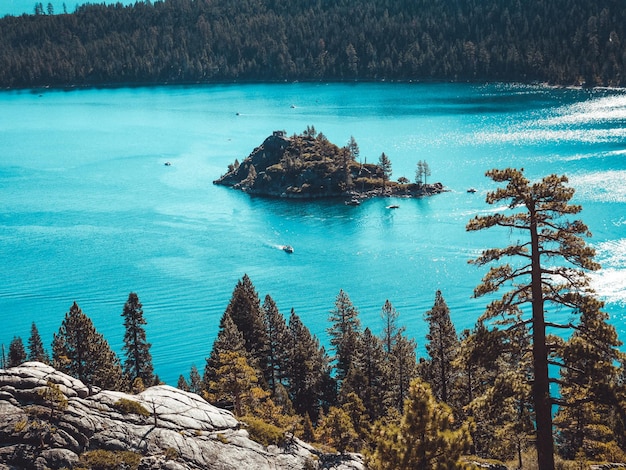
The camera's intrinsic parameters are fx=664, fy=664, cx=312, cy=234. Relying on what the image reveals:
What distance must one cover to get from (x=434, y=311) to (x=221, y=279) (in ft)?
247

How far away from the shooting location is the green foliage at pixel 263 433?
35.2 metres

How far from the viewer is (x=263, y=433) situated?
35.6 metres

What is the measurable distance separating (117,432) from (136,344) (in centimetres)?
4407

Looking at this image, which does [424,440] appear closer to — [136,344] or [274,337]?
[274,337]

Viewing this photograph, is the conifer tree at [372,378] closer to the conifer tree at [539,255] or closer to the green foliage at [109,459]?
the green foliage at [109,459]

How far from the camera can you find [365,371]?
69.2 metres

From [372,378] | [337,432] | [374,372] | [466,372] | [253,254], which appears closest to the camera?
[337,432]

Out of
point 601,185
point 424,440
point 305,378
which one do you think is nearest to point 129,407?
point 424,440

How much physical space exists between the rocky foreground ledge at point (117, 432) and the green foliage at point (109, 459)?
4 cm

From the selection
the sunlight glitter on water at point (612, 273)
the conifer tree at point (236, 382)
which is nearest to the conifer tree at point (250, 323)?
the conifer tree at point (236, 382)

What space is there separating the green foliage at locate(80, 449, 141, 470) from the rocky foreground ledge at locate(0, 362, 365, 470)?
0.14 feet

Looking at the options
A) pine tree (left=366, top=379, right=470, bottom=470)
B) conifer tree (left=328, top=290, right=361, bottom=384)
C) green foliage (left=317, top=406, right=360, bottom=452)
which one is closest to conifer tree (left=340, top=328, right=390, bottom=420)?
conifer tree (left=328, top=290, right=361, bottom=384)

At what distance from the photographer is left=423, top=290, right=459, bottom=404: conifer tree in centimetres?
5903

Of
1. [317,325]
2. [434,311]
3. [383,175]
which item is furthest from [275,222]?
[434,311]
